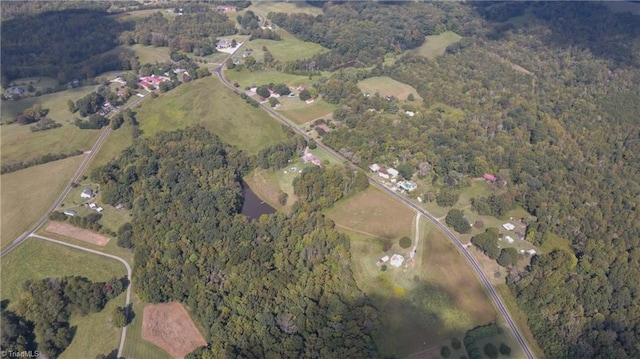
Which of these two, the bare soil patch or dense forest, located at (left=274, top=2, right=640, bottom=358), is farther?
the bare soil patch

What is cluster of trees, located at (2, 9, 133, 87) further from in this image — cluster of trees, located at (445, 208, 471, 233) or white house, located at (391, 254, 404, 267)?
cluster of trees, located at (445, 208, 471, 233)

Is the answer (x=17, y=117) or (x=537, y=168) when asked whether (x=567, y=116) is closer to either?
(x=537, y=168)

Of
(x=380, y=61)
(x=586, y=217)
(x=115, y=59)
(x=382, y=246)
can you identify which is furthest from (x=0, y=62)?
(x=586, y=217)

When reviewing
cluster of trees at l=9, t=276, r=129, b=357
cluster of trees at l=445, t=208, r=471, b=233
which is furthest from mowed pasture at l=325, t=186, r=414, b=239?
cluster of trees at l=9, t=276, r=129, b=357

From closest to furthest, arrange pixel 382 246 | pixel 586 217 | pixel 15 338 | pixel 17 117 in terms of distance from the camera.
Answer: pixel 15 338, pixel 382 246, pixel 586 217, pixel 17 117

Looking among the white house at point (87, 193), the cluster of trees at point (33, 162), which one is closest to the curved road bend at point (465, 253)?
the white house at point (87, 193)
